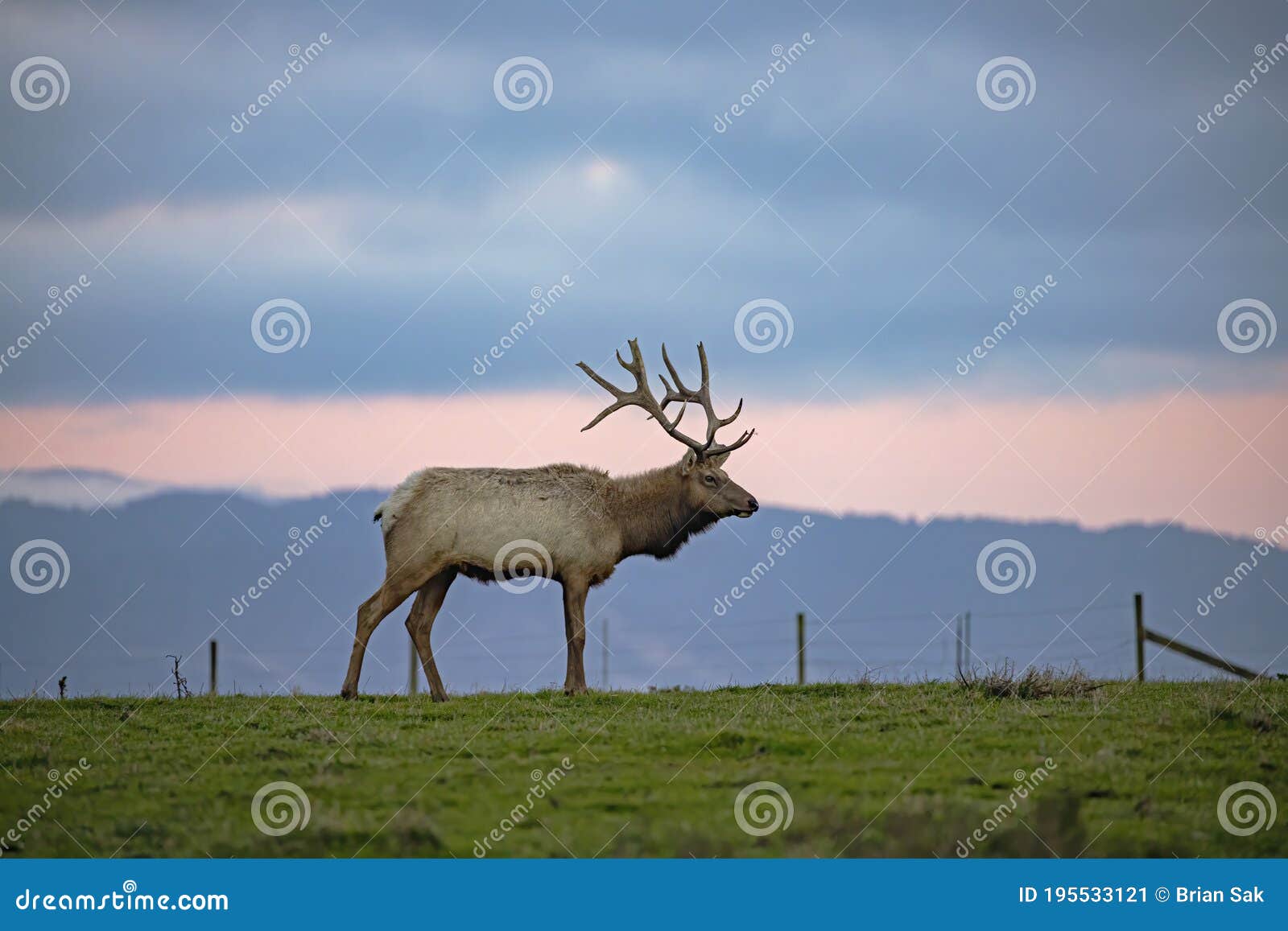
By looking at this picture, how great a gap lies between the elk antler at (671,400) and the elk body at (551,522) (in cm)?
2

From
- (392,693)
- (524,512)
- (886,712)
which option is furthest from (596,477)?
(886,712)

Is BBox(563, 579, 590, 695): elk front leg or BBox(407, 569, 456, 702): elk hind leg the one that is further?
BBox(407, 569, 456, 702): elk hind leg

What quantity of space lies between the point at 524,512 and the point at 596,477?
5.26 ft

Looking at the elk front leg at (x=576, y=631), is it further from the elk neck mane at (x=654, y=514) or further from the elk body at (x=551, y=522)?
the elk neck mane at (x=654, y=514)

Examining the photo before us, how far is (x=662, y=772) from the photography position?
44.7 ft

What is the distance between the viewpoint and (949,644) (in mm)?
25984

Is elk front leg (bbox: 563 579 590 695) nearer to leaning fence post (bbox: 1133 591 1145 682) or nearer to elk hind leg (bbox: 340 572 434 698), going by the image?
elk hind leg (bbox: 340 572 434 698)

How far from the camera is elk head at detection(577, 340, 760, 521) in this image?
72.8 feet

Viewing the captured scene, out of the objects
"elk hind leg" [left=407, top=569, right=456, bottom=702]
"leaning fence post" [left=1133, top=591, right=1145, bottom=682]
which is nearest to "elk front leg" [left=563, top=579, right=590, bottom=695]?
"elk hind leg" [left=407, top=569, right=456, bottom=702]

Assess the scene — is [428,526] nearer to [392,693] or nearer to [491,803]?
[392,693]

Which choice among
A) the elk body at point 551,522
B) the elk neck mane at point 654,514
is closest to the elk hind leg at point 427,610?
the elk body at point 551,522

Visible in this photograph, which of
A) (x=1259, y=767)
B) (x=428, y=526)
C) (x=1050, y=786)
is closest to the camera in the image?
(x=1050, y=786)

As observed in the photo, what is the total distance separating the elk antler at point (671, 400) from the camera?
73.6 feet

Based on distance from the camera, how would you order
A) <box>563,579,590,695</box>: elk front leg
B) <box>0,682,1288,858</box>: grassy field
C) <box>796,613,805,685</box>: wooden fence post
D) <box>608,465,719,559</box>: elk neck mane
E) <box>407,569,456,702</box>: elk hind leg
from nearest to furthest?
1. <box>0,682,1288,858</box>: grassy field
2. <box>563,579,590,695</box>: elk front leg
3. <box>407,569,456,702</box>: elk hind leg
4. <box>608,465,719,559</box>: elk neck mane
5. <box>796,613,805,685</box>: wooden fence post
